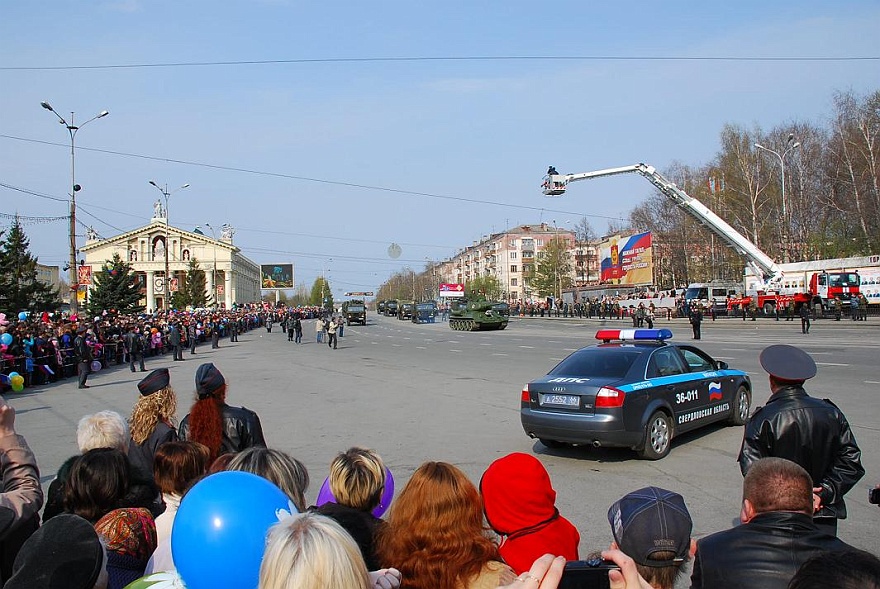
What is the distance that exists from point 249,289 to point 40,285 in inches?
4222

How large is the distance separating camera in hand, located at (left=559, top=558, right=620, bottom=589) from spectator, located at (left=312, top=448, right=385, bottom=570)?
1025 mm

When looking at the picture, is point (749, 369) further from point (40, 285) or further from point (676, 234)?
point (676, 234)

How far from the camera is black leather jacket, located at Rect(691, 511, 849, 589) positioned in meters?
2.75

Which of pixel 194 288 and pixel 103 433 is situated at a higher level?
pixel 194 288

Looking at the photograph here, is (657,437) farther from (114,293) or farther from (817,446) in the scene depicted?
(114,293)

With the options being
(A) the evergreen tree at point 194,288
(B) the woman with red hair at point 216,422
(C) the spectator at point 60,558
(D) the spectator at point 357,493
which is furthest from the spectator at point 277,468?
(A) the evergreen tree at point 194,288

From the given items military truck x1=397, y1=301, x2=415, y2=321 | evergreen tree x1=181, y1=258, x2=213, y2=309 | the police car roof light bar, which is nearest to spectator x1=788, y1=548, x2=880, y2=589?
the police car roof light bar

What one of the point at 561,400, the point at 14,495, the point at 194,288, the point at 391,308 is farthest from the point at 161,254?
the point at 14,495

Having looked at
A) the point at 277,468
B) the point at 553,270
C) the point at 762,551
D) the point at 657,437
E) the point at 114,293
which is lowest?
the point at 657,437

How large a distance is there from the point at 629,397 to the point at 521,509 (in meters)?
5.85

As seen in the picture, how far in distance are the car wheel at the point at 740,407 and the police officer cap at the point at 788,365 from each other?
6678 mm

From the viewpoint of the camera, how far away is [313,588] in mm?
1769

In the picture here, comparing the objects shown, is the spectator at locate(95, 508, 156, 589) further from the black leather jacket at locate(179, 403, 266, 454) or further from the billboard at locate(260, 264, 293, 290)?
the billboard at locate(260, 264, 293, 290)

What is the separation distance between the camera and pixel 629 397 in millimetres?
8594
